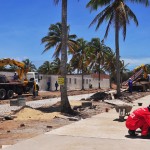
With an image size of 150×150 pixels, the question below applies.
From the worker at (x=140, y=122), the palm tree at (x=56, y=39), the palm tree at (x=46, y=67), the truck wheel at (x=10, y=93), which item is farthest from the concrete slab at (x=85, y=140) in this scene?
the palm tree at (x=46, y=67)

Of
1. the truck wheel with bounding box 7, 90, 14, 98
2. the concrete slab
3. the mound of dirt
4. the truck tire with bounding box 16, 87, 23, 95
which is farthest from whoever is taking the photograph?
the truck tire with bounding box 16, 87, 23, 95

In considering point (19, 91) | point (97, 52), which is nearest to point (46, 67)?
point (97, 52)

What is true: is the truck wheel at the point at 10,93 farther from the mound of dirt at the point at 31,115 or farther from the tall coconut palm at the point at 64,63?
the mound of dirt at the point at 31,115

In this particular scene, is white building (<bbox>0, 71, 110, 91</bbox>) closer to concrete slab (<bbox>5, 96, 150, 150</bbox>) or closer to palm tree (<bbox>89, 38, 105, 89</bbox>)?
palm tree (<bbox>89, 38, 105, 89</bbox>)

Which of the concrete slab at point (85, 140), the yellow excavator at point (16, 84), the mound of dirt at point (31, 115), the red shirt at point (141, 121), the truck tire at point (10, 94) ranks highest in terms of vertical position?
the yellow excavator at point (16, 84)

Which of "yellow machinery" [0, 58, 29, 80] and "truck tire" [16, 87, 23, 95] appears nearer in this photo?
"yellow machinery" [0, 58, 29, 80]

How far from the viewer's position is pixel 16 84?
3372 centimetres

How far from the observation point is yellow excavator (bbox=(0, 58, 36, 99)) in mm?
31909

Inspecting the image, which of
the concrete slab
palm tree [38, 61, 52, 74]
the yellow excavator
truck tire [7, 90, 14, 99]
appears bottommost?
the concrete slab

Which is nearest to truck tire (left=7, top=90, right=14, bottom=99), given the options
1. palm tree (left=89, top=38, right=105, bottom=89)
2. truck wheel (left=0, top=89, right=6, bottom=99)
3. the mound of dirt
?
truck wheel (left=0, top=89, right=6, bottom=99)

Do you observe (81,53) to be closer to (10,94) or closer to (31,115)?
(10,94)

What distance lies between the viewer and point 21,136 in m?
11.2

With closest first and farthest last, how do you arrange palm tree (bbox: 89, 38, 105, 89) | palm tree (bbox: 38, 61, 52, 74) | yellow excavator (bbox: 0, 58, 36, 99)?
1. yellow excavator (bbox: 0, 58, 36, 99)
2. palm tree (bbox: 89, 38, 105, 89)
3. palm tree (bbox: 38, 61, 52, 74)

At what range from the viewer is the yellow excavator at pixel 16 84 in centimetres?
3191
